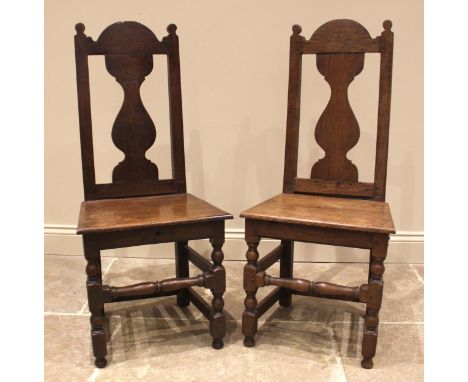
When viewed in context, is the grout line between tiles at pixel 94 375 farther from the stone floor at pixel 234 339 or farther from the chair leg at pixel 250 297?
the chair leg at pixel 250 297

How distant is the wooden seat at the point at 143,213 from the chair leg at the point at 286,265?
449 millimetres

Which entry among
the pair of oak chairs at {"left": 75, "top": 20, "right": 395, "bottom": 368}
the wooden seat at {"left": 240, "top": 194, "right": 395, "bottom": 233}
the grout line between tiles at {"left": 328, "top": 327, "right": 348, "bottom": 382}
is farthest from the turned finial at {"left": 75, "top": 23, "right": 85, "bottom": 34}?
the grout line between tiles at {"left": 328, "top": 327, "right": 348, "bottom": 382}

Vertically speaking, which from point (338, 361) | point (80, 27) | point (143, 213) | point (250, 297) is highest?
point (80, 27)

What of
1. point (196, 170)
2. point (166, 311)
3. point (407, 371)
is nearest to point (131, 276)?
point (166, 311)

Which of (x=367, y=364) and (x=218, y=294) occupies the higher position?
(x=218, y=294)

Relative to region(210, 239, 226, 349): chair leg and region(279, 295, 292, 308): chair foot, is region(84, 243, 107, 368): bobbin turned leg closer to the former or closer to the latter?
region(210, 239, 226, 349): chair leg

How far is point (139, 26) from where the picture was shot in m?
2.03

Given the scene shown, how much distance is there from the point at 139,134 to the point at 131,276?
0.87 m

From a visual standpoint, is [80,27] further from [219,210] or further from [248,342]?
[248,342]

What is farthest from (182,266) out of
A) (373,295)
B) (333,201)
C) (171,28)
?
(171,28)

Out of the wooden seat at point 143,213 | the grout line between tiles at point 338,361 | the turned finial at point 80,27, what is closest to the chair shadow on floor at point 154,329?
the grout line between tiles at point 338,361

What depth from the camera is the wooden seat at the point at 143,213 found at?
1711 millimetres

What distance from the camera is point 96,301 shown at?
5.72 ft

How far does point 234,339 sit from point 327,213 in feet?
2.14
